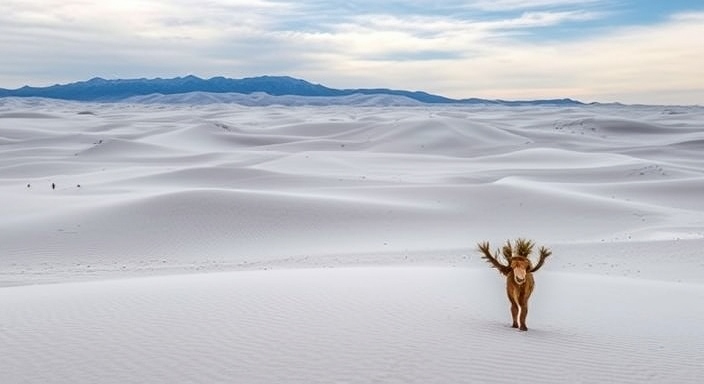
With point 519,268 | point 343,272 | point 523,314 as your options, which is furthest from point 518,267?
point 343,272

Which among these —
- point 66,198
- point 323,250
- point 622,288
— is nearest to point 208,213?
point 323,250

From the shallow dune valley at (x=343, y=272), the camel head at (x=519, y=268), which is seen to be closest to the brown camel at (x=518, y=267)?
the camel head at (x=519, y=268)

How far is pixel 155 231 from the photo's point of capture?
15656 mm

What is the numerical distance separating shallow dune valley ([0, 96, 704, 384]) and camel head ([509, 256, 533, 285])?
517 mm

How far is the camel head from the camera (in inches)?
216

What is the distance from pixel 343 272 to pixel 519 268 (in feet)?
14.6

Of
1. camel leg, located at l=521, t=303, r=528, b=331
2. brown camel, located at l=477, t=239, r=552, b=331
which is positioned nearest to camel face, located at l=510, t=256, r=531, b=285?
brown camel, located at l=477, t=239, r=552, b=331

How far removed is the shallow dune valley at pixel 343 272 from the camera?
5.21m

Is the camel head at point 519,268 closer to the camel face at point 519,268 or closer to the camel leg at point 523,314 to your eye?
the camel face at point 519,268

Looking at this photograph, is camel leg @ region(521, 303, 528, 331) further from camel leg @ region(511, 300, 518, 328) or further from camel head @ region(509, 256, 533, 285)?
camel head @ region(509, 256, 533, 285)

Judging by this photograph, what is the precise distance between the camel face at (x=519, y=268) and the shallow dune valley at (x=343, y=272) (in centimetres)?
52

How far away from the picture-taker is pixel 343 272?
9.69m

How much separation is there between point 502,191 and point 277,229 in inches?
281

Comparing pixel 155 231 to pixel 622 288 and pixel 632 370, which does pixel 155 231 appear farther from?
pixel 632 370
